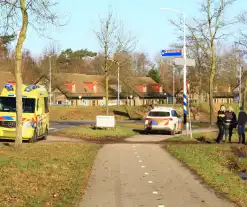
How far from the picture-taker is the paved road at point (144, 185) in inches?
326

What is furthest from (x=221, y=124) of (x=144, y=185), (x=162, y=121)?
(x=144, y=185)

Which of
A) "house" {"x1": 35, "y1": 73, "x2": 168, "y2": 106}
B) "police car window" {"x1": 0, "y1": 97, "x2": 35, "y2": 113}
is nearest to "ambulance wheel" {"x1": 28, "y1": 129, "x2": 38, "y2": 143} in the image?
"police car window" {"x1": 0, "y1": 97, "x2": 35, "y2": 113}

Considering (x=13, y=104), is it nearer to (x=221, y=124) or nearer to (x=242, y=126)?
(x=221, y=124)

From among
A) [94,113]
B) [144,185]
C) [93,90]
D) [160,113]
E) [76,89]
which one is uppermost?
[76,89]

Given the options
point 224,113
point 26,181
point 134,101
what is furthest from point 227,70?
point 26,181

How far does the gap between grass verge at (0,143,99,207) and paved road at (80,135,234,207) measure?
0.35m

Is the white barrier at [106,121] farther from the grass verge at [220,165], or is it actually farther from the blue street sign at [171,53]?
the grass verge at [220,165]

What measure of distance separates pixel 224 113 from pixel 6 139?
10474 millimetres

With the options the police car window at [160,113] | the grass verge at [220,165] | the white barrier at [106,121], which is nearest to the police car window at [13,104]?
the grass verge at [220,165]

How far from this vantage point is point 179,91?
97.0 meters

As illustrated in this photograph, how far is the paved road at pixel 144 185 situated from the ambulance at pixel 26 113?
252 inches

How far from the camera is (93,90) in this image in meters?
82.9

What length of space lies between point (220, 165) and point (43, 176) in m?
5.67

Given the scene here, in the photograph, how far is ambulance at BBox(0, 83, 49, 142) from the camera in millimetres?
20297
